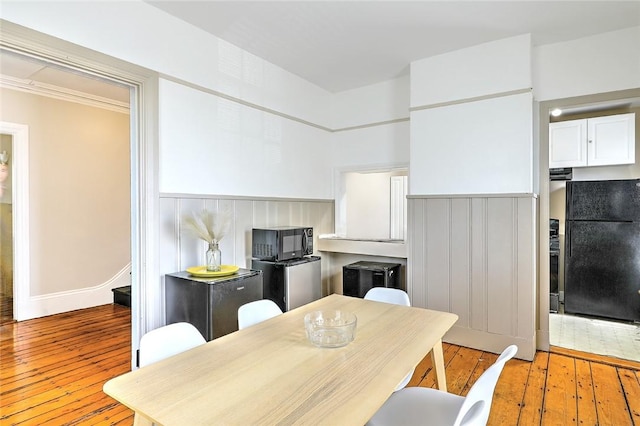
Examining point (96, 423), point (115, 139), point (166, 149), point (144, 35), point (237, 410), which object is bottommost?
point (96, 423)

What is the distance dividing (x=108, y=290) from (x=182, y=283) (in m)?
2.78

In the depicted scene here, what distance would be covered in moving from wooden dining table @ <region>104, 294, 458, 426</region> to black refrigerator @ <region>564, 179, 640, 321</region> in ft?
10.8

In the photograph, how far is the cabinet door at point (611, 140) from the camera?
3.88 m

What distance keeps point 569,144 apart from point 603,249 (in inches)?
49.3

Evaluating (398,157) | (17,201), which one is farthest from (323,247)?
(17,201)

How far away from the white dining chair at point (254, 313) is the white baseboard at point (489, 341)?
6.70 feet

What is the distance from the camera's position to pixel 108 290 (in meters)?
4.67

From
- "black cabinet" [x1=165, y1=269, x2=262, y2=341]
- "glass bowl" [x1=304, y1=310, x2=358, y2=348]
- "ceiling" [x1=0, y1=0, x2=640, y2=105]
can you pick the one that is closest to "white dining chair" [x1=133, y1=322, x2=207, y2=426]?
"glass bowl" [x1=304, y1=310, x2=358, y2=348]

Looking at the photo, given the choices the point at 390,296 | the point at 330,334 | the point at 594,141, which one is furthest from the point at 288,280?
the point at 594,141

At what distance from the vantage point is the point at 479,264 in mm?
3230

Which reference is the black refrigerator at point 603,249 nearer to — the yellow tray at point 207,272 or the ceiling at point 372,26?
the ceiling at point 372,26

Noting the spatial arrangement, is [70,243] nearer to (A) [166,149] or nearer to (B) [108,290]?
(B) [108,290]

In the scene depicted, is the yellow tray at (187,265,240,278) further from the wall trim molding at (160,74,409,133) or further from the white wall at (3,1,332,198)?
the wall trim molding at (160,74,409,133)

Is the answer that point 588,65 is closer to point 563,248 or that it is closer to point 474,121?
point 474,121
